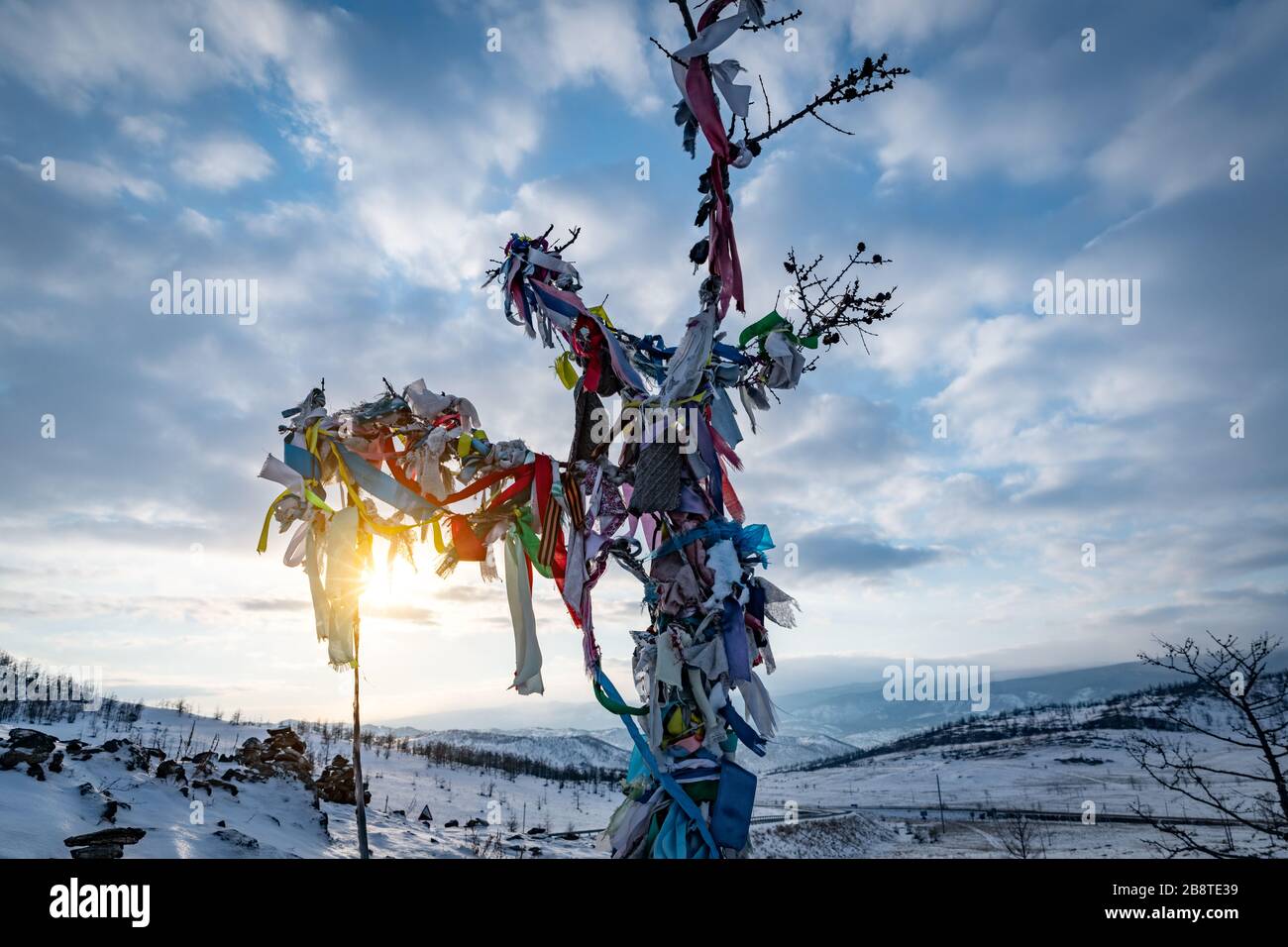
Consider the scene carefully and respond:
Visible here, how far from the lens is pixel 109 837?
306 inches

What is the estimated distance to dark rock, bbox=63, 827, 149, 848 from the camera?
732 centimetres

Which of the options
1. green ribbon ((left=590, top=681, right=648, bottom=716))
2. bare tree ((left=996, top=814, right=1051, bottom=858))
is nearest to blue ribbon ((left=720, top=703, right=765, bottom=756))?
green ribbon ((left=590, top=681, right=648, bottom=716))

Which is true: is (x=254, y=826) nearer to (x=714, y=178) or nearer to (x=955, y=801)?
(x=714, y=178)

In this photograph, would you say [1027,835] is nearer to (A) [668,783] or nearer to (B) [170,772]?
(B) [170,772]

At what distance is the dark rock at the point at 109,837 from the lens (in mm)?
7316

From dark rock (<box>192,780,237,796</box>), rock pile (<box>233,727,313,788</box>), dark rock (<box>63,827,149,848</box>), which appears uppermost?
dark rock (<box>63,827,149,848</box>)

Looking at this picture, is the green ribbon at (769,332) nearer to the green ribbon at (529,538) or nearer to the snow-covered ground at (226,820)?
the green ribbon at (529,538)

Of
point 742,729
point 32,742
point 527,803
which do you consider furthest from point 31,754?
point 527,803

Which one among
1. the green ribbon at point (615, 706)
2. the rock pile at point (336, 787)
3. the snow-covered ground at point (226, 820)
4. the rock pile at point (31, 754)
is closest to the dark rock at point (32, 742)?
the rock pile at point (31, 754)

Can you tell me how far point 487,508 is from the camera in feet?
13.3

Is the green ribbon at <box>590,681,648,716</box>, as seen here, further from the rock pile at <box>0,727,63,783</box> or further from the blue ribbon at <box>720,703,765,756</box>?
the rock pile at <box>0,727,63,783</box>

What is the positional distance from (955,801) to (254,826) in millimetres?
35503

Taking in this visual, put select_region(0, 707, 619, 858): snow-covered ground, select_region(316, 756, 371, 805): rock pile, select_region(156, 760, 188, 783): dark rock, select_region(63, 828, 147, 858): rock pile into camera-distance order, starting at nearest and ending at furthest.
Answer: select_region(63, 828, 147, 858): rock pile, select_region(0, 707, 619, 858): snow-covered ground, select_region(156, 760, 188, 783): dark rock, select_region(316, 756, 371, 805): rock pile

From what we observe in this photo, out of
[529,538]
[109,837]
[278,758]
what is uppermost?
[529,538]
